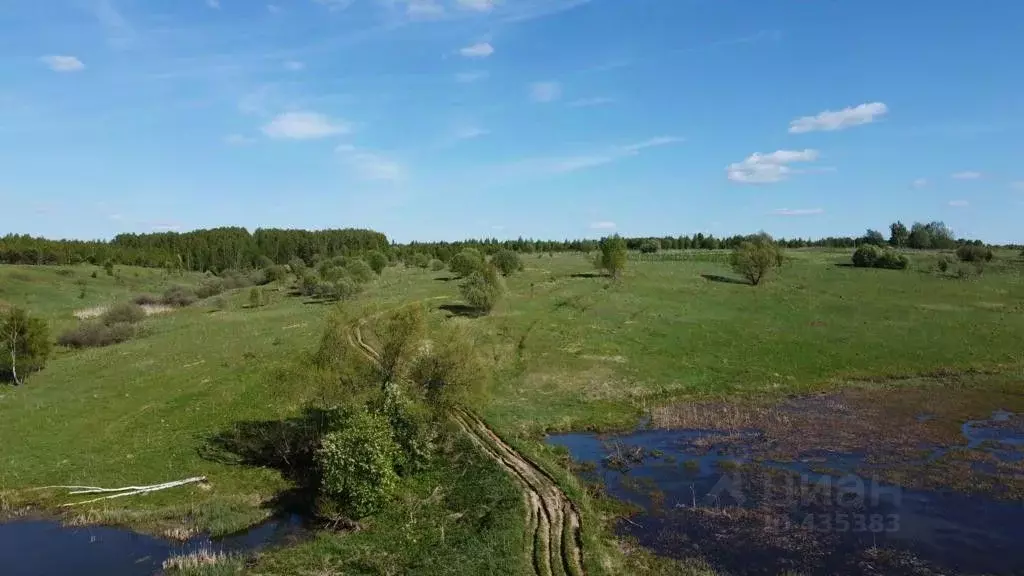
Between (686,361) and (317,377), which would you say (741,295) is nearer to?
(686,361)

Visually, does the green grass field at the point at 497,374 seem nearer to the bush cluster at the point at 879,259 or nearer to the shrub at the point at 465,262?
the shrub at the point at 465,262

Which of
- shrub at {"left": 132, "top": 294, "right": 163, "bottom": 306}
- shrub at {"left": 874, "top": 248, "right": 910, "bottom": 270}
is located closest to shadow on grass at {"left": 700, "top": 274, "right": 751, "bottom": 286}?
shrub at {"left": 874, "top": 248, "right": 910, "bottom": 270}

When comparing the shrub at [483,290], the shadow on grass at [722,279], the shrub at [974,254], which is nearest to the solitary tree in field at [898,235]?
the shrub at [974,254]

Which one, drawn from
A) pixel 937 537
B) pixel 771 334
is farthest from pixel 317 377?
pixel 771 334

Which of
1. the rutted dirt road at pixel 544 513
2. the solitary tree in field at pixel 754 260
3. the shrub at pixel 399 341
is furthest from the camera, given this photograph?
the solitary tree in field at pixel 754 260

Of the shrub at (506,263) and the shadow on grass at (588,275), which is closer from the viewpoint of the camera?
the shadow on grass at (588,275)

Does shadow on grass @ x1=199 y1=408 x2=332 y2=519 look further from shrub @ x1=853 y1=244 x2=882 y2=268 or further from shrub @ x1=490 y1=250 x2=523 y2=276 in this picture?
shrub @ x1=853 y1=244 x2=882 y2=268
